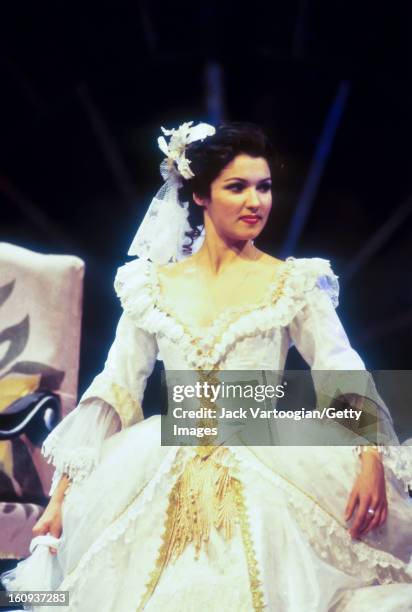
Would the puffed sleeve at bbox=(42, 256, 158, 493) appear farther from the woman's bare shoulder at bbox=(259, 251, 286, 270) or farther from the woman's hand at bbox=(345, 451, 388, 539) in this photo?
the woman's hand at bbox=(345, 451, 388, 539)

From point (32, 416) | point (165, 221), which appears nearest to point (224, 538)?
point (165, 221)

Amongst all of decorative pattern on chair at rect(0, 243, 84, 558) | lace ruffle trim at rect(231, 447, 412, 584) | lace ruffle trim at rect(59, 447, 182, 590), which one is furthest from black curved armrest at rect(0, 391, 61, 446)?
lace ruffle trim at rect(231, 447, 412, 584)

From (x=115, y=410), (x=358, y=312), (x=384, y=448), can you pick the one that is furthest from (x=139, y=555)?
(x=358, y=312)

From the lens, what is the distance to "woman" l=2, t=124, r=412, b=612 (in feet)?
3.84

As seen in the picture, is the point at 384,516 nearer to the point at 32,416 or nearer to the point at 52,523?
the point at 52,523

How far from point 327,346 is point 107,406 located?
0.40 metres

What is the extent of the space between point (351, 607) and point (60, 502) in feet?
1.63

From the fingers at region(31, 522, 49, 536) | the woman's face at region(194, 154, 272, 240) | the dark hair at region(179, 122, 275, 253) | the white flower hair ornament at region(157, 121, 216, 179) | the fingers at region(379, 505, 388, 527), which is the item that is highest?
the white flower hair ornament at region(157, 121, 216, 179)

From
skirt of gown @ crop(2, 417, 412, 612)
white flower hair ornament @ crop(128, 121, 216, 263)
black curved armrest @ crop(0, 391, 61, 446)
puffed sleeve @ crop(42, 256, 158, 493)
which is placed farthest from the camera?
black curved armrest @ crop(0, 391, 61, 446)

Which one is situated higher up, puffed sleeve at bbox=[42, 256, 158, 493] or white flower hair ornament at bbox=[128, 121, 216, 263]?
white flower hair ornament at bbox=[128, 121, 216, 263]

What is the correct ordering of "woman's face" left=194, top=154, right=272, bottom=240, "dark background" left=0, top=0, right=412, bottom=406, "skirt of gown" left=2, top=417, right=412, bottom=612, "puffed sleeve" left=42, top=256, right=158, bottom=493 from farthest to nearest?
1. "dark background" left=0, top=0, right=412, bottom=406
2. "woman's face" left=194, top=154, right=272, bottom=240
3. "puffed sleeve" left=42, top=256, right=158, bottom=493
4. "skirt of gown" left=2, top=417, right=412, bottom=612

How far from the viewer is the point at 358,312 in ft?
8.07

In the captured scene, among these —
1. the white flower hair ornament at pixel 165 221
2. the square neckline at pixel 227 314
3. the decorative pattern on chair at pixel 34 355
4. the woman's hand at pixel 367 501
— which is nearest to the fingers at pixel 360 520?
the woman's hand at pixel 367 501

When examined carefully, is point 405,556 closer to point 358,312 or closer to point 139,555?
point 139,555
